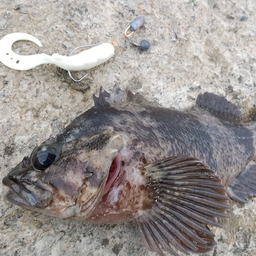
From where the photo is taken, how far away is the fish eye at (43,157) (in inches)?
85.8

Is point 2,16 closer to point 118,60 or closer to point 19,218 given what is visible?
point 118,60

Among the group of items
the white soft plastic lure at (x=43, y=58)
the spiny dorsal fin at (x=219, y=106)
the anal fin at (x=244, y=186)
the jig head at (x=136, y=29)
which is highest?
the jig head at (x=136, y=29)

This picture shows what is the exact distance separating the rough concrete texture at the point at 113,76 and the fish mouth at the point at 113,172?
1.92 ft

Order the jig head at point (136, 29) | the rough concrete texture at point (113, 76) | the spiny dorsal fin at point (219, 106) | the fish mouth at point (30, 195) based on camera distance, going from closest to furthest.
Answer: the fish mouth at point (30, 195) → the rough concrete texture at point (113, 76) → the spiny dorsal fin at point (219, 106) → the jig head at point (136, 29)

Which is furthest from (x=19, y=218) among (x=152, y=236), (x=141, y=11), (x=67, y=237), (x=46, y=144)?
(x=141, y=11)

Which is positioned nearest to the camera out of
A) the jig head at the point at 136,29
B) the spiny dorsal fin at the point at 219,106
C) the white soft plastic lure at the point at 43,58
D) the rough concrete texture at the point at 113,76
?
the rough concrete texture at the point at 113,76

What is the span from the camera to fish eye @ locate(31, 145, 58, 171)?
7.15 feet

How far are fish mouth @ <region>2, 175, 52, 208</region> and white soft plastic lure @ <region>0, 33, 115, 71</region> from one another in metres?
1.28

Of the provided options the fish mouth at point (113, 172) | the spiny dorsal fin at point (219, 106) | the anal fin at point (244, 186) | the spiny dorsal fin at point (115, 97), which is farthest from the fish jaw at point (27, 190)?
the spiny dorsal fin at point (219, 106)

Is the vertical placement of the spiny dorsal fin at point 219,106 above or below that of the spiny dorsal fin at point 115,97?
below

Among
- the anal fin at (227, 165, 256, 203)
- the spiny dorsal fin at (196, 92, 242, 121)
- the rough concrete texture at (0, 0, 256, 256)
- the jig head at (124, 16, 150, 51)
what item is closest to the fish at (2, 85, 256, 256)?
the rough concrete texture at (0, 0, 256, 256)

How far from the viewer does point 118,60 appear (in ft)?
11.5

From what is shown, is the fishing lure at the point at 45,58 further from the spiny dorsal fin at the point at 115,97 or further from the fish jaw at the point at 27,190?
the fish jaw at the point at 27,190

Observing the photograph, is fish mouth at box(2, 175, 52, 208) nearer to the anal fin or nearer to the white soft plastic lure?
the white soft plastic lure
